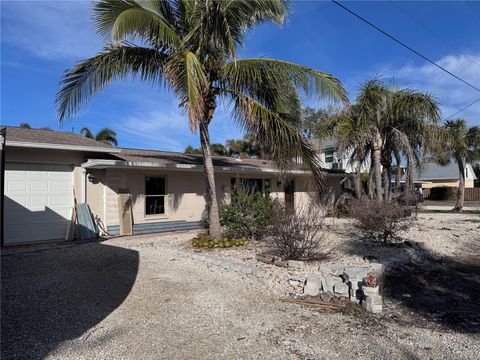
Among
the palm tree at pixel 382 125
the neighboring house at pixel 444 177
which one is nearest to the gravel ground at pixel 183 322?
the palm tree at pixel 382 125

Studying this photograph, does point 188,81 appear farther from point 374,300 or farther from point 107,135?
point 107,135

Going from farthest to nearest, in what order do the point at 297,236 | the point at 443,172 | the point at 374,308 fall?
the point at 443,172 → the point at 297,236 → the point at 374,308

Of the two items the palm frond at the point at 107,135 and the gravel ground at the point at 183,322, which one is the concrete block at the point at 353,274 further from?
the palm frond at the point at 107,135

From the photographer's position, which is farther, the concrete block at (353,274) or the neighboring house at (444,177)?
the neighboring house at (444,177)

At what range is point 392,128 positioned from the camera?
54.6ft

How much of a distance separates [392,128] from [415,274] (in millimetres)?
10265

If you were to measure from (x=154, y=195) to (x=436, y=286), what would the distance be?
9.51m

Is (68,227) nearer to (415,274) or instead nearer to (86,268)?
(86,268)

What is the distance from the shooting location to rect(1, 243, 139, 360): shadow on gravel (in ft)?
14.2

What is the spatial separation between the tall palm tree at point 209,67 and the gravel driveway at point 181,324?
3783mm

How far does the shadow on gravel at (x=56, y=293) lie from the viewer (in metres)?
4.34

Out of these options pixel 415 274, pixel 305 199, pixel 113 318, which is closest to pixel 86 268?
pixel 113 318

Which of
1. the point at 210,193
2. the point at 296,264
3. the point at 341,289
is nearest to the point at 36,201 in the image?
the point at 210,193

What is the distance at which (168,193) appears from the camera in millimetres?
13844
